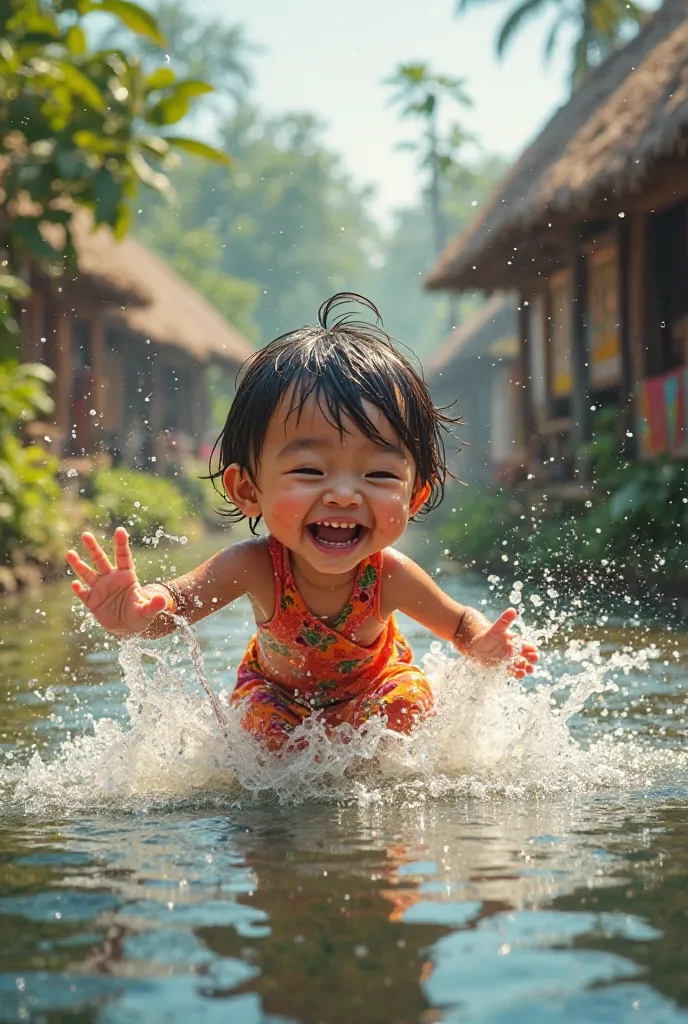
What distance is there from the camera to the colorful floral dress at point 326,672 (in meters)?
3.73

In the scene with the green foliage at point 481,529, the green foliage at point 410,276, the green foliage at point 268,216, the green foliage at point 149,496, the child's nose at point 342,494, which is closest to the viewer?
the child's nose at point 342,494

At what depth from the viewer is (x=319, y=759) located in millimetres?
3441

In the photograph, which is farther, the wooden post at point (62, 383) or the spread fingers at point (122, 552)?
the wooden post at point (62, 383)

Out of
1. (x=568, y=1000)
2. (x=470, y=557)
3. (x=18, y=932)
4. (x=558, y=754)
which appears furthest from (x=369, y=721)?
(x=470, y=557)

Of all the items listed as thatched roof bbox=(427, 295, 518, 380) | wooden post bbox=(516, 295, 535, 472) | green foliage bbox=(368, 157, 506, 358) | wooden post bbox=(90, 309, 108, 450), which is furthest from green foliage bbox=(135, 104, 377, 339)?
wooden post bbox=(516, 295, 535, 472)

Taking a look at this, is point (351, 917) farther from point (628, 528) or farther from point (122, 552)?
point (628, 528)

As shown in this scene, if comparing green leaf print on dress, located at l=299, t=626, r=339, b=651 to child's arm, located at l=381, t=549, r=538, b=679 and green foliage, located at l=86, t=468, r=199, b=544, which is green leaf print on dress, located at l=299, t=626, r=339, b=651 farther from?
green foliage, located at l=86, t=468, r=199, b=544

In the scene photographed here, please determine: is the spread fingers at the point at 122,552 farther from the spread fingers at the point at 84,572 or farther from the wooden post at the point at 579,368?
the wooden post at the point at 579,368

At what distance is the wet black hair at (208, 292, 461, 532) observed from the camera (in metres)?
3.29

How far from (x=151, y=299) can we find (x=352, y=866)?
17.2 metres

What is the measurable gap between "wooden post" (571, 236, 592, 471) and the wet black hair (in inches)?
339

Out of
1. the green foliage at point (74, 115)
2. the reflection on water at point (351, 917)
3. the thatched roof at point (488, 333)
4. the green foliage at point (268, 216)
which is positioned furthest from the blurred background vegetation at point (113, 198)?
the green foliage at point (268, 216)

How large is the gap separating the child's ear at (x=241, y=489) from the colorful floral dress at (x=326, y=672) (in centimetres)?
26

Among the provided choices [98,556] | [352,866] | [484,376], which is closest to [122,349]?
[484,376]
